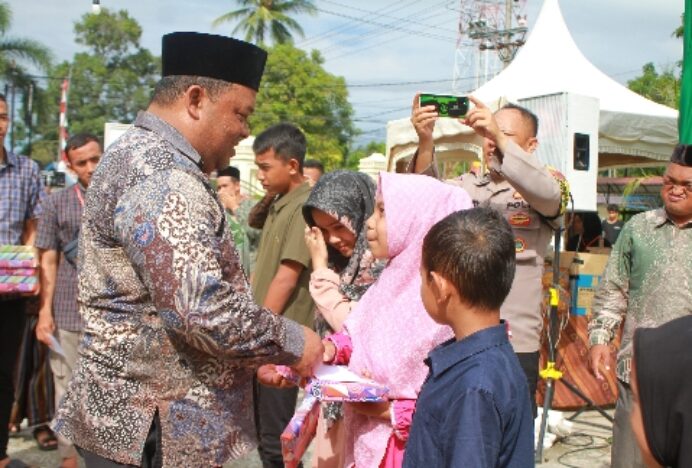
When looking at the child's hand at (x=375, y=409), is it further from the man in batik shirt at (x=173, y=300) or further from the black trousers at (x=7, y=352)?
the black trousers at (x=7, y=352)

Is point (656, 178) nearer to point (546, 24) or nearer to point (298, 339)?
point (546, 24)

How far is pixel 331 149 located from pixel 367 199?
110ft

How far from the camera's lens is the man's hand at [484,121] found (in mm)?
3318

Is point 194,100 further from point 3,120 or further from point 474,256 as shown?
point 3,120

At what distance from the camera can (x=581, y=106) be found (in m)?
6.50

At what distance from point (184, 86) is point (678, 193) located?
2.18 m

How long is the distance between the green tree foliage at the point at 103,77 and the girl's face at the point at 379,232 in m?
49.9

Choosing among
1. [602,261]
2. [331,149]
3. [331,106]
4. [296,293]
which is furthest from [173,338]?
[331,106]

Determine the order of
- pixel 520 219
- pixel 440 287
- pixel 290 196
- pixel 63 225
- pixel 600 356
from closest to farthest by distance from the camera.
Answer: pixel 440 287
pixel 600 356
pixel 520 219
pixel 290 196
pixel 63 225

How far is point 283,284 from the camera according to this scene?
3861mm

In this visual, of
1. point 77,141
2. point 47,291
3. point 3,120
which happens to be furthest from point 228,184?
point 3,120

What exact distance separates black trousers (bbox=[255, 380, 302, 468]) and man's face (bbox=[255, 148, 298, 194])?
44.4 inches

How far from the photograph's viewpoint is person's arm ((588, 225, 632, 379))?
3539 millimetres

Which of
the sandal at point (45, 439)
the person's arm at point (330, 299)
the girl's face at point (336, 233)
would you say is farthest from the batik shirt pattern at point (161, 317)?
the sandal at point (45, 439)
